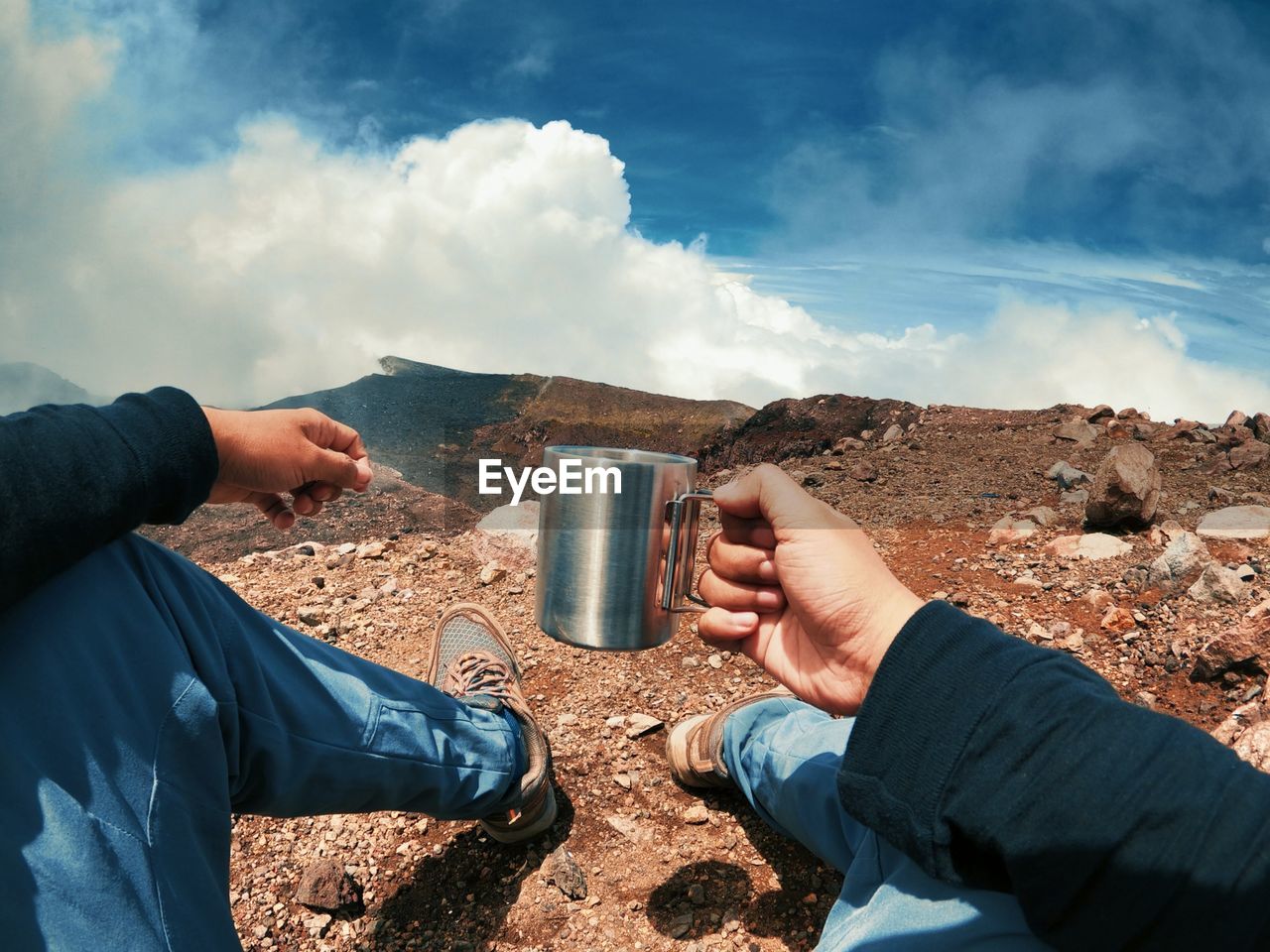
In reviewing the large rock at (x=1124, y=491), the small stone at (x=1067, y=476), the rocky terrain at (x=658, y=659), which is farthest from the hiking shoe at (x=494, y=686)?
the small stone at (x=1067, y=476)

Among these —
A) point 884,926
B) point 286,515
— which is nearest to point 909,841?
point 884,926

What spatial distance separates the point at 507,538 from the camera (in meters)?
4.54

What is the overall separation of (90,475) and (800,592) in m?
1.19

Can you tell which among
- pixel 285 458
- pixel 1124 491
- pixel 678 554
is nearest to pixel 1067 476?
pixel 1124 491

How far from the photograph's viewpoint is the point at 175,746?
1.39 meters

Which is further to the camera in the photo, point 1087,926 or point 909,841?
point 909,841

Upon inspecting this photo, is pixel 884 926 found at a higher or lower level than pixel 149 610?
lower

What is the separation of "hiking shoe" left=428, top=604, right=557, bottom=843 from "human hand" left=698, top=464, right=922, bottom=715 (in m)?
0.88

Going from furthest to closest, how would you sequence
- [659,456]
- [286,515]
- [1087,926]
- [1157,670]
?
[1157,670] → [286,515] → [659,456] → [1087,926]

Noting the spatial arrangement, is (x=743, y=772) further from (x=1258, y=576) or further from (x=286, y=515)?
(x=1258, y=576)

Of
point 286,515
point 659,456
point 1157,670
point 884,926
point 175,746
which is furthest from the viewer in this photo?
point 1157,670

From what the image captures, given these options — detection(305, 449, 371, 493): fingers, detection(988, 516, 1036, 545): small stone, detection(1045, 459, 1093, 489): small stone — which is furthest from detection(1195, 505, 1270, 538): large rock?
detection(305, 449, 371, 493): fingers

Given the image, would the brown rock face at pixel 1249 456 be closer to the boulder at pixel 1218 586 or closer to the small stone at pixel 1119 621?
the boulder at pixel 1218 586

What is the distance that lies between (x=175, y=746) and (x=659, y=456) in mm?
1014
